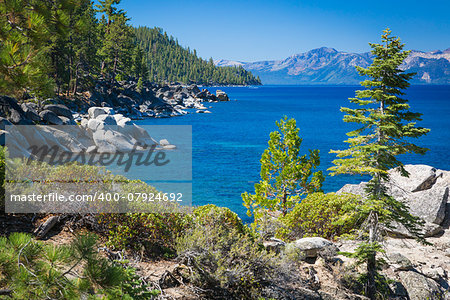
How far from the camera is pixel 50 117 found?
120ft

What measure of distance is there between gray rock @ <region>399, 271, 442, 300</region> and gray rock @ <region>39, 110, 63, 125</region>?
36659 millimetres

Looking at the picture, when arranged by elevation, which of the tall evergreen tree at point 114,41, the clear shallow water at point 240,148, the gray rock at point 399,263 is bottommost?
the clear shallow water at point 240,148

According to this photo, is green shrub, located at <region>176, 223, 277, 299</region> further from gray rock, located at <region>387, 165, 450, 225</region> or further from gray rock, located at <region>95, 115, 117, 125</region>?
Result: gray rock, located at <region>95, 115, 117, 125</region>

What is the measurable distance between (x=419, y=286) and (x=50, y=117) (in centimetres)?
3752

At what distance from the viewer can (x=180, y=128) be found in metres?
58.0

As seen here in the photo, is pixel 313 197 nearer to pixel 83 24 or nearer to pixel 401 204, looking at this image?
pixel 401 204

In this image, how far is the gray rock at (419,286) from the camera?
31.5 ft

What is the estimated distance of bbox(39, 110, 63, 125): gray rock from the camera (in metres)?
35.9

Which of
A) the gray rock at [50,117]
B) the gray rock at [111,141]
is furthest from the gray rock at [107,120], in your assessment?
the gray rock at [50,117]

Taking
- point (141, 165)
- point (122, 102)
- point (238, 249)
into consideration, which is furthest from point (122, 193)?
point (122, 102)

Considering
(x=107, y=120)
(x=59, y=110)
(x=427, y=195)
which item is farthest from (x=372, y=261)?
(x=59, y=110)

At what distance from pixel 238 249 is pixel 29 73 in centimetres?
495

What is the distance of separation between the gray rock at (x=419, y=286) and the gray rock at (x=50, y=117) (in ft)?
120

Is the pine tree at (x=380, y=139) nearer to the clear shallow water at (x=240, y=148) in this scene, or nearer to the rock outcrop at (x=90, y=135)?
the clear shallow water at (x=240, y=148)
